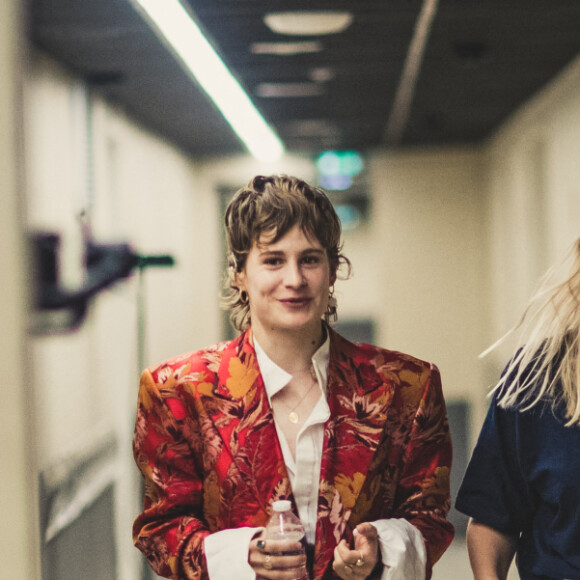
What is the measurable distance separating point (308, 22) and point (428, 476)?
273cm

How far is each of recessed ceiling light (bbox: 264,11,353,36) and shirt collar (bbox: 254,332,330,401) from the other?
7.96ft

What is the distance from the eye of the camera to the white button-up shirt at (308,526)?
1.35 metres

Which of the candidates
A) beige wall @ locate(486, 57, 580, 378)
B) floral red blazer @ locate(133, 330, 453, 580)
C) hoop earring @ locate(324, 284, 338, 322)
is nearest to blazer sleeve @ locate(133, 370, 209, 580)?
floral red blazer @ locate(133, 330, 453, 580)

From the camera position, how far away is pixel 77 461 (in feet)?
12.6

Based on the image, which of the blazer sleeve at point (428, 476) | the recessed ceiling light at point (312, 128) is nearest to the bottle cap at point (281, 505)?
the blazer sleeve at point (428, 476)

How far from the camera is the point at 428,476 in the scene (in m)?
1.45

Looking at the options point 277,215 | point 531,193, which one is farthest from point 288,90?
point 277,215

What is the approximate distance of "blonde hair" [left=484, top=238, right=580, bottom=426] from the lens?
1.41 metres

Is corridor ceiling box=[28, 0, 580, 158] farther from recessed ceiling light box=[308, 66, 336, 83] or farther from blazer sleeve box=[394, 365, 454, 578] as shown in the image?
blazer sleeve box=[394, 365, 454, 578]

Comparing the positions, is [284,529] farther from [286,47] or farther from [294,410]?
[286,47]

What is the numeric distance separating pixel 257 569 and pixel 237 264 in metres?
0.53

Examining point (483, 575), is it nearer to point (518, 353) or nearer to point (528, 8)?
point (518, 353)

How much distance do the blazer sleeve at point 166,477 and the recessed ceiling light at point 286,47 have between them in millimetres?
3056

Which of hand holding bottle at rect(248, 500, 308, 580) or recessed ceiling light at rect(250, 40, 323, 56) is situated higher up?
recessed ceiling light at rect(250, 40, 323, 56)
